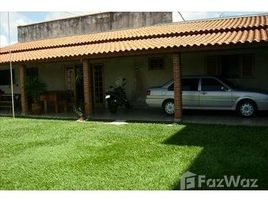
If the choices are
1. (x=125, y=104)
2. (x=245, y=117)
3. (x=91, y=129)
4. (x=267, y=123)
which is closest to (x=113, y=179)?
(x=91, y=129)

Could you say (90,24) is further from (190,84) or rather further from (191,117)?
(191,117)

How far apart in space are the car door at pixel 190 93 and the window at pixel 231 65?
81.5 inches

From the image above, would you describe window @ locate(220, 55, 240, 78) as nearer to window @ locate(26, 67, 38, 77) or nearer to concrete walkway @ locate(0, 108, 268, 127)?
concrete walkway @ locate(0, 108, 268, 127)

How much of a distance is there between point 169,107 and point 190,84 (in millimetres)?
1144

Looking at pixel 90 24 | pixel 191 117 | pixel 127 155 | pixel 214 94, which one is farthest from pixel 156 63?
pixel 127 155

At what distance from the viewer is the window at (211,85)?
1311 cm

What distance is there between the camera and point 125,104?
1599cm

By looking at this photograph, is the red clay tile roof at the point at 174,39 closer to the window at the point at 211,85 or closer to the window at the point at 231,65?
the window at the point at 231,65

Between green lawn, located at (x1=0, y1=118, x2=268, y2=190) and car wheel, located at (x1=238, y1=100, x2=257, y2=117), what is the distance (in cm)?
185

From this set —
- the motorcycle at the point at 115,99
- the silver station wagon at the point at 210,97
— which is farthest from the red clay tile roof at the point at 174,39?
the motorcycle at the point at 115,99

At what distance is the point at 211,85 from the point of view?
13.3 meters

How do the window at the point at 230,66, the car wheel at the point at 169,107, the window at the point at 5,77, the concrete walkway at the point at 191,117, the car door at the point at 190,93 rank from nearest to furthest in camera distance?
the concrete walkway at the point at 191,117
the car door at the point at 190,93
the car wheel at the point at 169,107
the window at the point at 230,66
the window at the point at 5,77

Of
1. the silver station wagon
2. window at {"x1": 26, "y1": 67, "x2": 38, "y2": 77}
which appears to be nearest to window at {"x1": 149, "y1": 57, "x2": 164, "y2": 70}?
the silver station wagon

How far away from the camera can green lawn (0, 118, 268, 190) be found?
679cm
